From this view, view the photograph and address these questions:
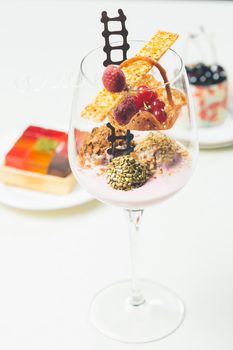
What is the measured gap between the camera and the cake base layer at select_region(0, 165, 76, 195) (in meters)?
1.55

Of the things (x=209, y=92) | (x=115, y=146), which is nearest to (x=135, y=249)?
(x=115, y=146)

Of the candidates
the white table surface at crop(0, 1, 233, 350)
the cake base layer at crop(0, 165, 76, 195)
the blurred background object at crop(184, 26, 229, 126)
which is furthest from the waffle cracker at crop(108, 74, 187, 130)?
the blurred background object at crop(184, 26, 229, 126)

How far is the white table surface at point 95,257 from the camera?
1250 millimetres

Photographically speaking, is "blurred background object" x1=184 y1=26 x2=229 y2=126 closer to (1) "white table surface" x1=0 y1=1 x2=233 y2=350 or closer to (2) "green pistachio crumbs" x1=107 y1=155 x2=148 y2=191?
(1) "white table surface" x1=0 y1=1 x2=233 y2=350

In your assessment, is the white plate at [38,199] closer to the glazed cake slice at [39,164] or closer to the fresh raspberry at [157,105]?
the glazed cake slice at [39,164]

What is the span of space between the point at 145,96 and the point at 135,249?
1.06 ft

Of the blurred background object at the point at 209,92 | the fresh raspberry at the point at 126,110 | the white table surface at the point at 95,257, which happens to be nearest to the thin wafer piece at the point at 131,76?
the fresh raspberry at the point at 126,110

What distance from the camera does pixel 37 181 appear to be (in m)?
1.57

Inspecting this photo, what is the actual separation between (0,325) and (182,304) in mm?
313

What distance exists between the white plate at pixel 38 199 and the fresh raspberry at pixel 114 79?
1.65 ft

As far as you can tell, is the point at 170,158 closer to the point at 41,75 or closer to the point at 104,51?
the point at 104,51

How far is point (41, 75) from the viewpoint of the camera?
192 centimetres

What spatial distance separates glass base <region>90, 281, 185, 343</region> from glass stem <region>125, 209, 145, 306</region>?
0.01 meters

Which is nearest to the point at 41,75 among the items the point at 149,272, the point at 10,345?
the point at 149,272
